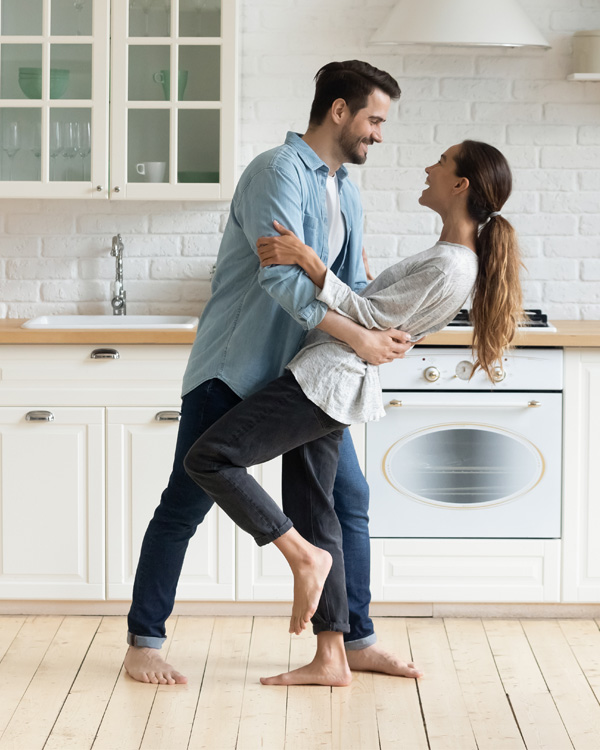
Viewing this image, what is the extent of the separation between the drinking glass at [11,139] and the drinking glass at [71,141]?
15cm

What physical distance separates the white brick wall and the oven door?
2.47ft

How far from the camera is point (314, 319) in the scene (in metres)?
2.21

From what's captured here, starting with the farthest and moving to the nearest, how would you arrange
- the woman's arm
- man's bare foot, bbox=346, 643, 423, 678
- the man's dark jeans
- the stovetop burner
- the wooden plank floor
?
the stovetop burner < man's bare foot, bbox=346, 643, 423, 678 < the man's dark jeans < the wooden plank floor < the woman's arm

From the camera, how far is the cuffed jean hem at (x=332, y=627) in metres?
2.52

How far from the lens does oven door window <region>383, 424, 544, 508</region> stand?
3.04 metres

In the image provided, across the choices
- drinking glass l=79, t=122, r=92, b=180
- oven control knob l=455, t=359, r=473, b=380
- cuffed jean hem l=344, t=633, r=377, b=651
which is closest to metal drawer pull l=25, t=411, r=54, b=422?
drinking glass l=79, t=122, r=92, b=180

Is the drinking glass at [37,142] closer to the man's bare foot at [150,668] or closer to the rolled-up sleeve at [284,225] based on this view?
the rolled-up sleeve at [284,225]

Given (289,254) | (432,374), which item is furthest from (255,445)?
(432,374)

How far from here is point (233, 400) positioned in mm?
2406

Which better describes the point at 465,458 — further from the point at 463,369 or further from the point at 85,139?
the point at 85,139

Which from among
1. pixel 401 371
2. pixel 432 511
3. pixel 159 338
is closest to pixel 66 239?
pixel 159 338

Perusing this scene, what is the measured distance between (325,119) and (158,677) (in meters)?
1.42

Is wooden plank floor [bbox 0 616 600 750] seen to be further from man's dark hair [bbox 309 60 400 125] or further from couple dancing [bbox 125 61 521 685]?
man's dark hair [bbox 309 60 400 125]

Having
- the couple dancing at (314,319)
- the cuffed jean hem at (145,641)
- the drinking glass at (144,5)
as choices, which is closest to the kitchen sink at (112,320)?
the drinking glass at (144,5)
